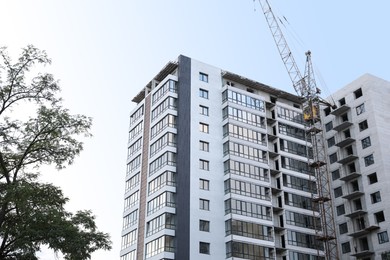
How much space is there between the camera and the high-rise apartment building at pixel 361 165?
256ft

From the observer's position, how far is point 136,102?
102 meters

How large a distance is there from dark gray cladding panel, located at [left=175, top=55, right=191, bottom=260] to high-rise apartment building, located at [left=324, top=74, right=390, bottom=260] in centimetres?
2898

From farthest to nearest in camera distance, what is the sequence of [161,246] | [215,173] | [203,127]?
[203,127] → [215,173] → [161,246]

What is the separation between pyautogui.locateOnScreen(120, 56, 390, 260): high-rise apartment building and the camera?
74688 mm

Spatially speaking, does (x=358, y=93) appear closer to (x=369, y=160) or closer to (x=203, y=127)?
(x=369, y=160)

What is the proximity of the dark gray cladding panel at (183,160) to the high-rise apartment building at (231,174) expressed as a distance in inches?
6.5

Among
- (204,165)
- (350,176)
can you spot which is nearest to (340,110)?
(350,176)

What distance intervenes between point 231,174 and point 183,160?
845 centimetres

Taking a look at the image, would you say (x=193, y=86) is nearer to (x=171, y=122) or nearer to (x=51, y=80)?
(x=171, y=122)

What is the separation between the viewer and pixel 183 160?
77562 millimetres

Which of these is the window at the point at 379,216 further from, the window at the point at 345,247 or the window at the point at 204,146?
the window at the point at 204,146

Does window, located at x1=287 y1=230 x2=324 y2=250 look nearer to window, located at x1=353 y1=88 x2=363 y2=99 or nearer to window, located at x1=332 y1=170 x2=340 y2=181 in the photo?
window, located at x1=332 y1=170 x2=340 y2=181

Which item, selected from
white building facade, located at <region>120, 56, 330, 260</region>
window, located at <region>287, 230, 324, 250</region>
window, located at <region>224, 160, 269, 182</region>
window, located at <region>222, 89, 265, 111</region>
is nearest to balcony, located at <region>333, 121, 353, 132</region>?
white building facade, located at <region>120, 56, 330, 260</region>

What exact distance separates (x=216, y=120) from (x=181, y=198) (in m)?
17.1
